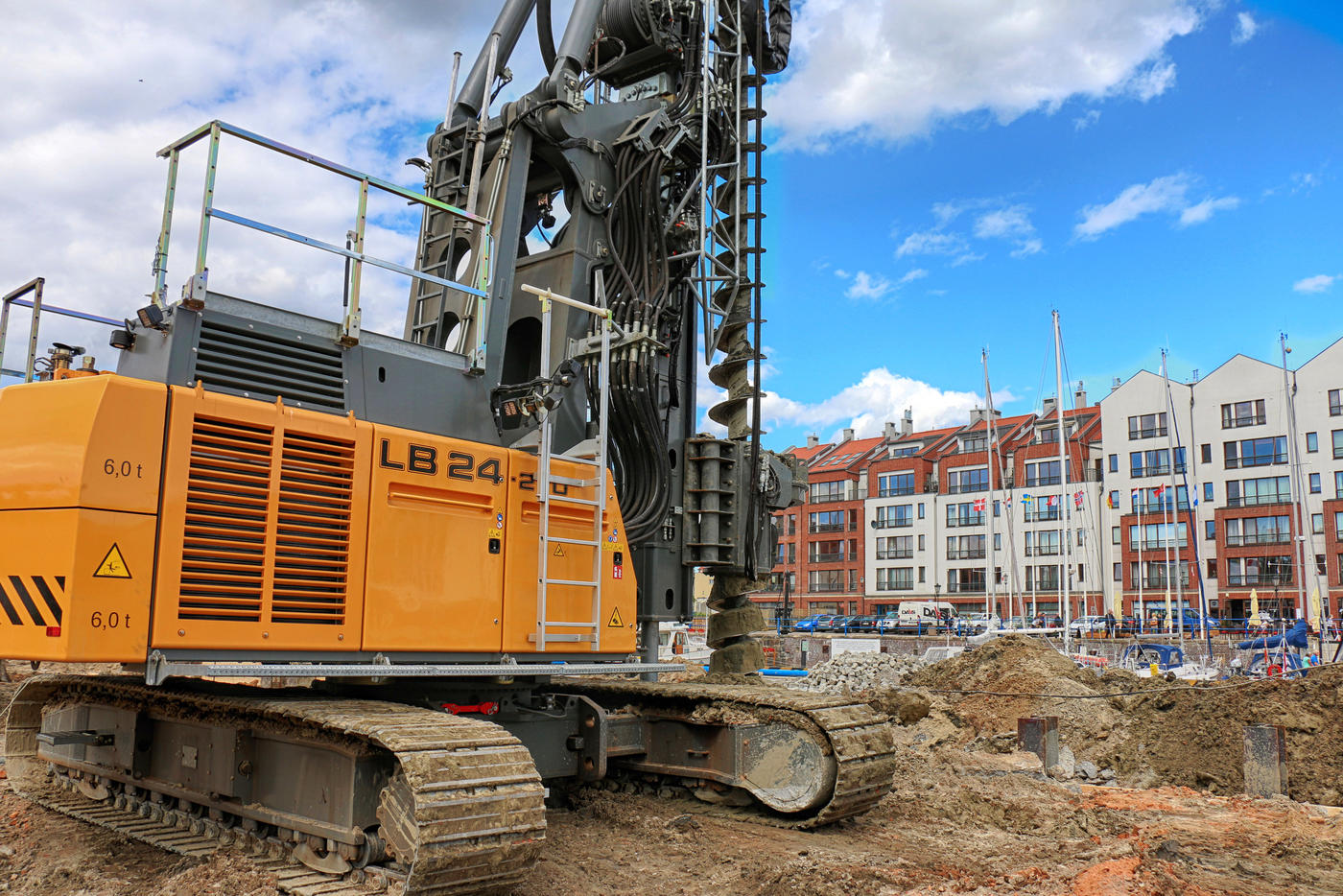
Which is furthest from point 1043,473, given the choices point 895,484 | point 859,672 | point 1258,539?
point 859,672

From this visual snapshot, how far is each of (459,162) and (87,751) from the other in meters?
5.75

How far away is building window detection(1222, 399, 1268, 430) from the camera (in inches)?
2459

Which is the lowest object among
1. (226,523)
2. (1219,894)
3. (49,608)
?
(1219,894)

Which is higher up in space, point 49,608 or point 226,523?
point 226,523

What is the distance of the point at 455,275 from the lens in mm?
9641

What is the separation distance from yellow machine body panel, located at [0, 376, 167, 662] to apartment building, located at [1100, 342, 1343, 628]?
5936 cm

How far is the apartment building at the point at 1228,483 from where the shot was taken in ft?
195

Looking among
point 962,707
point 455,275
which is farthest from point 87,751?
point 962,707

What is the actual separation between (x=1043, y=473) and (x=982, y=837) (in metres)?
67.4

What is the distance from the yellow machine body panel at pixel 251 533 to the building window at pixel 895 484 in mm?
72916

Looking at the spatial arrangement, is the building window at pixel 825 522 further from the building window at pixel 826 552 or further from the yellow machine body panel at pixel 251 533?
the yellow machine body panel at pixel 251 533

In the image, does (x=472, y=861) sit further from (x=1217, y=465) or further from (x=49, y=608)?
(x=1217, y=465)

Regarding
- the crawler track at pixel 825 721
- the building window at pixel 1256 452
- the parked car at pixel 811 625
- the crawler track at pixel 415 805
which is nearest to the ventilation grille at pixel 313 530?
the crawler track at pixel 415 805

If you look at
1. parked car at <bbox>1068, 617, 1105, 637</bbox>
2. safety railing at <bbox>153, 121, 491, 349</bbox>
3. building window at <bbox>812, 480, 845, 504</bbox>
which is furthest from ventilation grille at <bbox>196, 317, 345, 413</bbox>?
building window at <bbox>812, 480, 845, 504</bbox>
